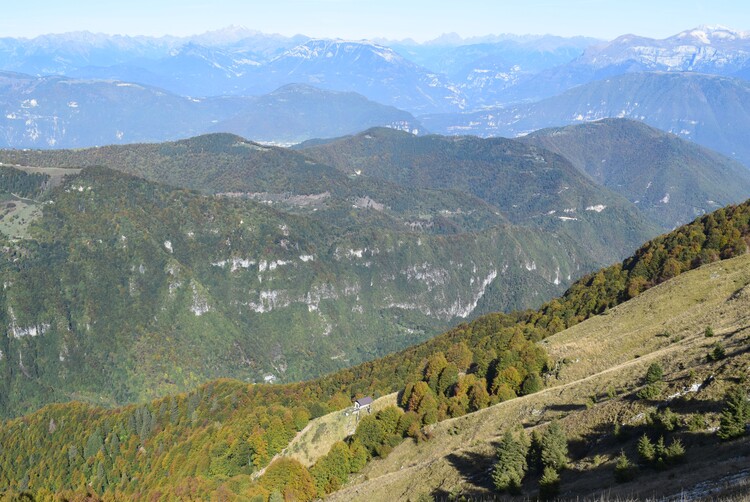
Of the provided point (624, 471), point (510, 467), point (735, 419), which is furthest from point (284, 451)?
point (735, 419)

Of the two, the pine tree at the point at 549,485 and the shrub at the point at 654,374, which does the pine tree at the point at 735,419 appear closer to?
the pine tree at the point at 549,485

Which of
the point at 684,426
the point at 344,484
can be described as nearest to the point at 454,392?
the point at 344,484

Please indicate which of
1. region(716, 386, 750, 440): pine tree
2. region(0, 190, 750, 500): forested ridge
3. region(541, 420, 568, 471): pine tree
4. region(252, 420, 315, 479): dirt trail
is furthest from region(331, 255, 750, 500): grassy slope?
region(252, 420, 315, 479): dirt trail

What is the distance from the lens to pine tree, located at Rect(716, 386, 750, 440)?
37.7 meters

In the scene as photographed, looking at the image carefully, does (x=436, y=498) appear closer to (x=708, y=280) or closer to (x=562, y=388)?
(x=562, y=388)

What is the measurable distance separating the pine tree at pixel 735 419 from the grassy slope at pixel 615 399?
1.22m

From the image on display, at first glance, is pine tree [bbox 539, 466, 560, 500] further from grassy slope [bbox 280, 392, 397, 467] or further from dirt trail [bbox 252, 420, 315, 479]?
dirt trail [bbox 252, 420, 315, 479]

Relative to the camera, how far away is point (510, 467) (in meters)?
48.3

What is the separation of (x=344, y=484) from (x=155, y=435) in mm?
93332

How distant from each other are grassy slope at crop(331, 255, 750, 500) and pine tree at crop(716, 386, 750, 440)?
122cm

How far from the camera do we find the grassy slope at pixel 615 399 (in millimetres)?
42672

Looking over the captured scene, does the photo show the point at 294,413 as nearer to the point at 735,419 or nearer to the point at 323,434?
the point at 323,434

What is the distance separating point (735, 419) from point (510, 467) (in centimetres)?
1703

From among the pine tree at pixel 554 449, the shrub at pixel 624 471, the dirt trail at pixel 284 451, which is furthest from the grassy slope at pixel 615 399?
the dirt trail at pixel 284 451
